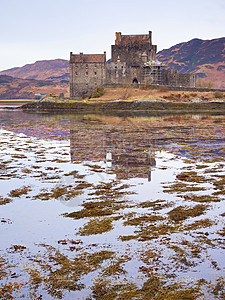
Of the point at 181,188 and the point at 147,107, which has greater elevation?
the point at 147,107

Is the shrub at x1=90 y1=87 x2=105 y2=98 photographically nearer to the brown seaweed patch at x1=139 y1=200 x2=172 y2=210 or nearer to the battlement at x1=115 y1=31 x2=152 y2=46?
the battlement at x1=115 y1=31 x2=152 y2=46

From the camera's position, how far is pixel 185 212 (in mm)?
9086

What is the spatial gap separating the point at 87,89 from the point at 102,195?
80.8 meters

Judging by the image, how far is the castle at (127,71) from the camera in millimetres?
88375

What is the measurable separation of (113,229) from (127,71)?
83761 mm

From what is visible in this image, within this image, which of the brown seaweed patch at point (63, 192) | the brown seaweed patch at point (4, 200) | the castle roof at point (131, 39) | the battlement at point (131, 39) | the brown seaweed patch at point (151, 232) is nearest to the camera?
the brown seaweed patch at point (151, 232)

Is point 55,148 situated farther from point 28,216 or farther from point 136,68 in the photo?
point 136,68

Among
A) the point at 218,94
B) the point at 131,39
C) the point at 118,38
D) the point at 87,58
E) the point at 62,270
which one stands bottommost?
the point at 62,270

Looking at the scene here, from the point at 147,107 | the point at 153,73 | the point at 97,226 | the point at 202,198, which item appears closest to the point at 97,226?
→ the point at 97,226

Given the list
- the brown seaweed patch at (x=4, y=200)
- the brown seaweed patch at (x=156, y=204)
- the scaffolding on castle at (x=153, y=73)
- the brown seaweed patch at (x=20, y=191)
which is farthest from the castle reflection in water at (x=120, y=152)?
the scaffolding on castle at (x=153, y=73)

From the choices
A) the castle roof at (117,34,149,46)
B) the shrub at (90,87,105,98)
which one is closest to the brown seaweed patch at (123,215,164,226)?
the shrub at (90,87,105,98)

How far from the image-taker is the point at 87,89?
294ft

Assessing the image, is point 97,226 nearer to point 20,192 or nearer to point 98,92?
point 20,192

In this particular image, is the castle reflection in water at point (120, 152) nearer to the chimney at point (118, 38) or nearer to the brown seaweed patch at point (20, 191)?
the brown seaweed patch at point (20, 191)
